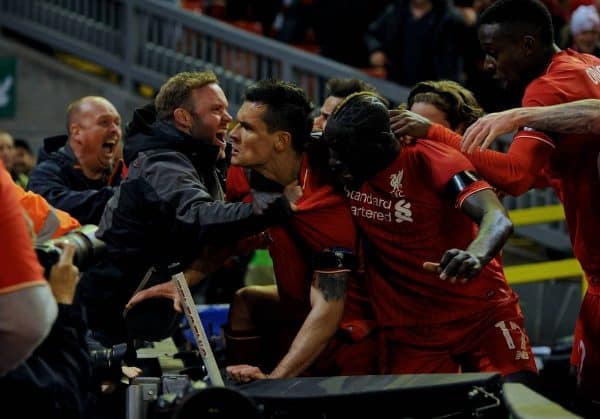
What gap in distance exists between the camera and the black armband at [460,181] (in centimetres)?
467

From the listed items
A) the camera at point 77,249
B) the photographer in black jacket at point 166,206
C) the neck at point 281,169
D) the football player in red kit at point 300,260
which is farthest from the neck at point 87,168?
the camera at point 77,249

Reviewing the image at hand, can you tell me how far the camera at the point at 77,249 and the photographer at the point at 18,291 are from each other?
395 millimetres

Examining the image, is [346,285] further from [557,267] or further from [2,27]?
[2,27]

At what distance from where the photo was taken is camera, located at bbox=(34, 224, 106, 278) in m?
4.04

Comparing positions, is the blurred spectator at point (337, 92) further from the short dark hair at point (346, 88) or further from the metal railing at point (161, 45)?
the metal railing at point (161, 45)

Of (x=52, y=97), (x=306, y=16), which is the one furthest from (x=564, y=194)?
(x=52, y=97)

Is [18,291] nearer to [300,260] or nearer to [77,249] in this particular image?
[77,249]

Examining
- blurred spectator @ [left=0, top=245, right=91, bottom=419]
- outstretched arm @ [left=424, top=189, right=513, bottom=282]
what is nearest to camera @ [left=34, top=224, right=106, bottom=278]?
blurred spectator @ [left=0, top=245, right=91, bottom=419]

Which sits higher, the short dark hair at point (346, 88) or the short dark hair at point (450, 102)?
the short dark hair at point (450, 102)

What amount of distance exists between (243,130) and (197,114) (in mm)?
663

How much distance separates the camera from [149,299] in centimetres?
512

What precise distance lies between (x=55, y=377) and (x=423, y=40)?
696 centimetres

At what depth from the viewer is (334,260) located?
4.82 meters

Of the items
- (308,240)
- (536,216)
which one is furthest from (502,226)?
(536,216)
